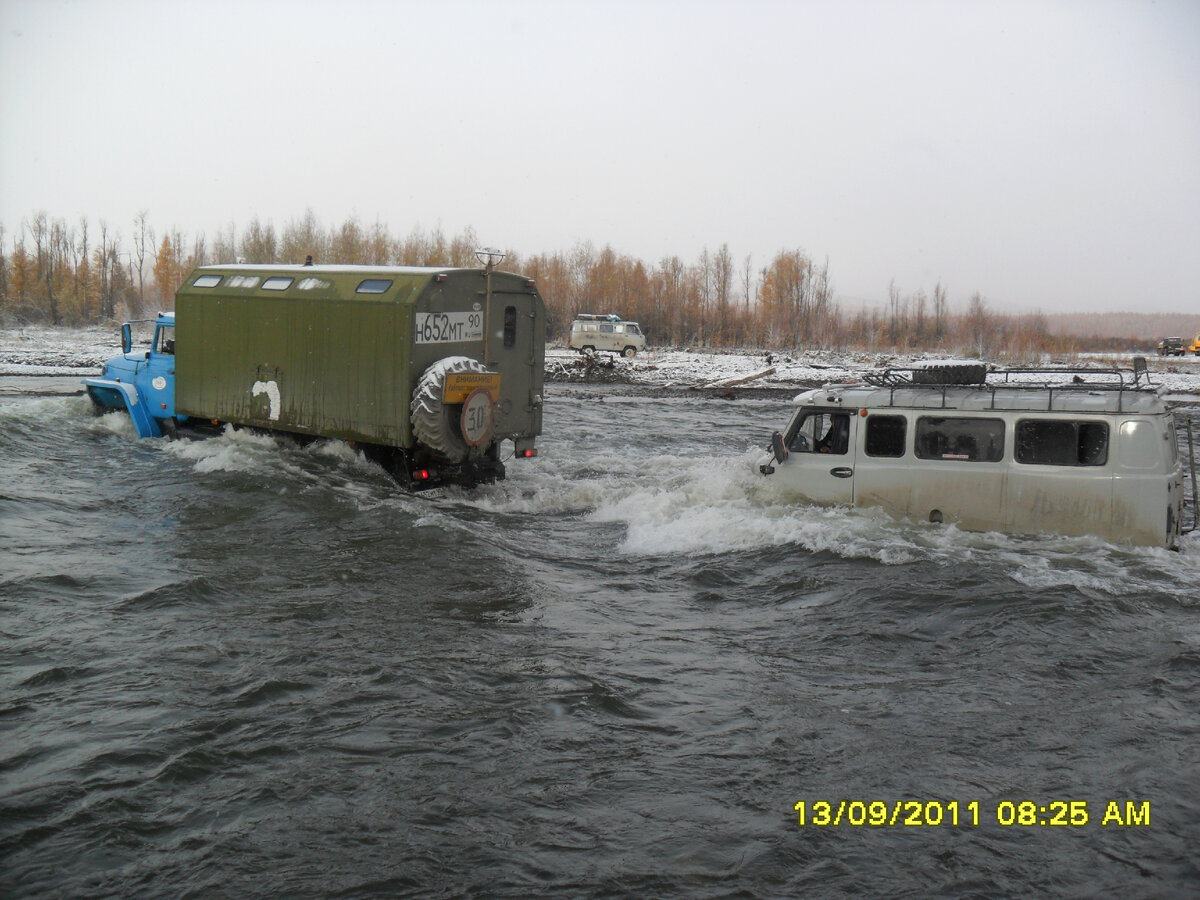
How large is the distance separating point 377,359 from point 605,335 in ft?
125

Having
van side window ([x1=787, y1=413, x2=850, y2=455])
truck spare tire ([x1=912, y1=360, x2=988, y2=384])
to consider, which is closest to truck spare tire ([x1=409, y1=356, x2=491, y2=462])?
van side window ([x1=787, y1=413, x2=850, y2=455])

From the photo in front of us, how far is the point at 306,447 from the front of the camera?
51.6 feet

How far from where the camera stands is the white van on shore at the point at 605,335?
168 feet

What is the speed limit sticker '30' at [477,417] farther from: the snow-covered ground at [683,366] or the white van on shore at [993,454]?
the snow-covered ground at [683,366]

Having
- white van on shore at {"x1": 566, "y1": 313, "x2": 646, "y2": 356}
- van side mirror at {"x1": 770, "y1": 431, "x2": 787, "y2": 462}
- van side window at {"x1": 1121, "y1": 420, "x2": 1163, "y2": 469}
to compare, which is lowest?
van side mirror at {"x1": 770, "y1": 431, "x2": 787, "y2": 462}

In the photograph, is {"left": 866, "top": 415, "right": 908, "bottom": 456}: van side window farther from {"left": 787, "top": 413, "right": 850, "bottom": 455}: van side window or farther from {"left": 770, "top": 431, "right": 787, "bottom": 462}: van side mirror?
{"left": 770, "top": 431, "right": 787, "bottom": 462}: van side mirror

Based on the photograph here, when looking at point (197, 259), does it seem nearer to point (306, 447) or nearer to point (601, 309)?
point (601, 309)

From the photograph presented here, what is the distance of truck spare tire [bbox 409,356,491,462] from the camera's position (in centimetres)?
1348

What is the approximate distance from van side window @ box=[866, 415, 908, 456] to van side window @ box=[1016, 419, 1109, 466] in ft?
4.01

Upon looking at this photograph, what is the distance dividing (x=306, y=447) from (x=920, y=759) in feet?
38.9

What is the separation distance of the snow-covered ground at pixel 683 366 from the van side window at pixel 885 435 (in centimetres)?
2451

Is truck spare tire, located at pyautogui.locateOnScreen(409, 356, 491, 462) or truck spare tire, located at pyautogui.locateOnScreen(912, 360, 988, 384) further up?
truck spare tire, located at pyautogui.locateOnScreen(912, 360, 988, 384)

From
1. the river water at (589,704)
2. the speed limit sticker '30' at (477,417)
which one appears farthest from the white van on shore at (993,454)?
the speed limit sticker '30' at (477,417)

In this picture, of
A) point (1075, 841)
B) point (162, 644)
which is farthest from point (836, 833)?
point (162, 644)
